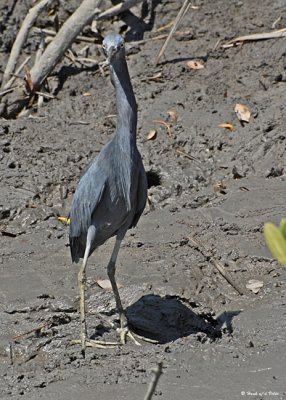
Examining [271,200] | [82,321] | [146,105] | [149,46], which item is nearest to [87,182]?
[82,321]

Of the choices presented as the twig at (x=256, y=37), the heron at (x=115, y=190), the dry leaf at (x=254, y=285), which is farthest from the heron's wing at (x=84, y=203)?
the twig at (x=256, y=37)

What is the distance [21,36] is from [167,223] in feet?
10.7

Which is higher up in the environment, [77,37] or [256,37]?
[77,37]

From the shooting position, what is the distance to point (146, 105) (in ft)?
29.5

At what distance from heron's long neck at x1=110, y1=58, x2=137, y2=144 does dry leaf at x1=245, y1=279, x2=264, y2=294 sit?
147cm

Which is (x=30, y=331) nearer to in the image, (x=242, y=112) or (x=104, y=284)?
(x=104, y=284)

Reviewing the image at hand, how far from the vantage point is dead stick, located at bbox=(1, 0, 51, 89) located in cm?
948

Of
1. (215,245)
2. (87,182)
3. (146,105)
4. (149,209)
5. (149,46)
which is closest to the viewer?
(87,182)

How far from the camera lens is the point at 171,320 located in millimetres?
6254

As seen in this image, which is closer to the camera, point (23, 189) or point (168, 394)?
point (168, 394)

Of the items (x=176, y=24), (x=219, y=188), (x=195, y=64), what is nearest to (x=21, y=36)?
(x=176, y=24)

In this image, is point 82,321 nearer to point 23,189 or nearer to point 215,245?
point 215,245

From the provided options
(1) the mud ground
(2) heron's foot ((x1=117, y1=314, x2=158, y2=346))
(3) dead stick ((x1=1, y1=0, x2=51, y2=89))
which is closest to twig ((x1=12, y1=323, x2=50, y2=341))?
(1) the mud ground

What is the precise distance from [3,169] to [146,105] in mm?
1662
